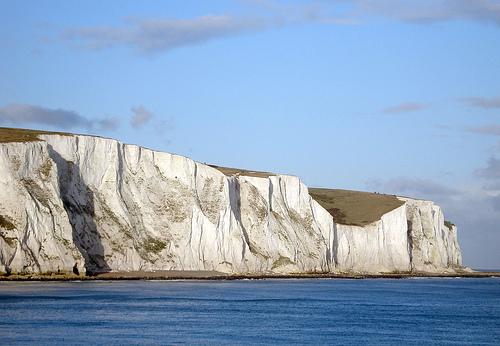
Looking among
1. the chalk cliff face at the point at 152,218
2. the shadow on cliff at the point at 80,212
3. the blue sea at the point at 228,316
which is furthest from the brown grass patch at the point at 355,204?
the blue sea at the point at 228,316

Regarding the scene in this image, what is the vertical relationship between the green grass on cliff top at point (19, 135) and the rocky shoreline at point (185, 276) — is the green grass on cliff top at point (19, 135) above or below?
above

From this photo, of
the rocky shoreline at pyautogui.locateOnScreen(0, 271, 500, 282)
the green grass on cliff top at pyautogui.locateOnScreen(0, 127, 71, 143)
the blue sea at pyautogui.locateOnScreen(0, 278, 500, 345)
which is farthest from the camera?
the green grass on cliff top at pyautogui.locateOnScreen(0, 127, 71, 143)

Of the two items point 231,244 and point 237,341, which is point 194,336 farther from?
point 231,244

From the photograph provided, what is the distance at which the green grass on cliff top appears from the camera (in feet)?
217

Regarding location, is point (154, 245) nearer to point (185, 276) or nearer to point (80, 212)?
point (185, 276)

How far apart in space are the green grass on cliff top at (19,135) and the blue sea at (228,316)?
1183 cm

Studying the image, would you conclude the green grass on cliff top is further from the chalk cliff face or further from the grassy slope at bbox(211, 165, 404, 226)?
the grassy slope at bbox(211, 165, 404, 226)

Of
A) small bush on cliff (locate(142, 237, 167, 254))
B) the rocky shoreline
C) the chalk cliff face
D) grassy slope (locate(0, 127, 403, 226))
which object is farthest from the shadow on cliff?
grassy slope (locate(0, 127, 403, 226))

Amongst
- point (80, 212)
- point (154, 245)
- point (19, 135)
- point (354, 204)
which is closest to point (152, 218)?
point (154, 245)

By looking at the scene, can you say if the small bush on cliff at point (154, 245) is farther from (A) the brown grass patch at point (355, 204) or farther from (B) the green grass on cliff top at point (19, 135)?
(A) the brown grass patch at point (355, 204)

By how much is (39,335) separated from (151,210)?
146ft

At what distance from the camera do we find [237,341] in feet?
110

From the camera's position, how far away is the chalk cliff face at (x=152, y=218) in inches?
2461

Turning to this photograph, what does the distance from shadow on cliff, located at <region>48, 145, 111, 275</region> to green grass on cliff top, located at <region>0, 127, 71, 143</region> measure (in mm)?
1882
